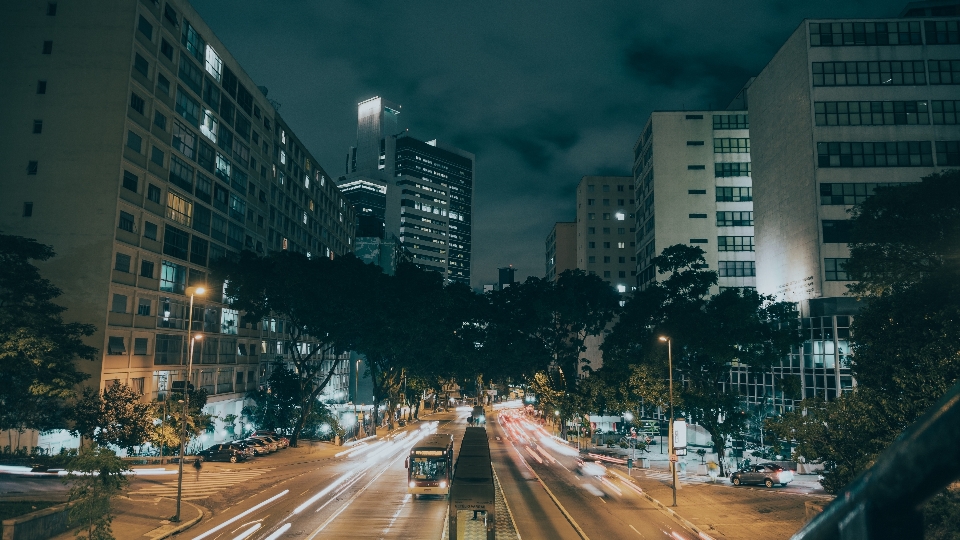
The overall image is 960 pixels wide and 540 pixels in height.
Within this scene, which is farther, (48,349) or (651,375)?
(651,375)

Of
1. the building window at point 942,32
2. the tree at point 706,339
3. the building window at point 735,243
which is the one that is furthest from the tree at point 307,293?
the building window at point 942,32

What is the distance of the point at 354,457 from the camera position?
56.5 metres

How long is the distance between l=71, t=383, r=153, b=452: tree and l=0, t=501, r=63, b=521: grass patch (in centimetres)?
1602

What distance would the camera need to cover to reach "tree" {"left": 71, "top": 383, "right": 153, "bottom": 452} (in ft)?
140

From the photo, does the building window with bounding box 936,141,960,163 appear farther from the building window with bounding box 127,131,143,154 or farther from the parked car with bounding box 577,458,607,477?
the building window with bounding box 127,131,143,154

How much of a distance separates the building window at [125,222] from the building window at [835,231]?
197ft

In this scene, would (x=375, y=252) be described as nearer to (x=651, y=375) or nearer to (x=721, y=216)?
(x=721, y=216)

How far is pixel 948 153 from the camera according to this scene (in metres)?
55.3

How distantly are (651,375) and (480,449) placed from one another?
58.6 feet

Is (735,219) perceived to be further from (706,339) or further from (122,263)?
(122,263)

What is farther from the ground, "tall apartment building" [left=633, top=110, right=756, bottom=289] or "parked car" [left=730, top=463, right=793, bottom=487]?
"tall apartment building" [left=633, top=110, right=756, bottom=289]

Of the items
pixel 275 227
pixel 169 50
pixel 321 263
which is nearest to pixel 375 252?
pixel 275 227

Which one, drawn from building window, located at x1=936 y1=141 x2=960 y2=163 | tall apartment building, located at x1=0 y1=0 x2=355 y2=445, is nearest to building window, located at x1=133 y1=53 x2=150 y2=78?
tall apartment building, located at x1=0 y1=0 x2=355 y2=445

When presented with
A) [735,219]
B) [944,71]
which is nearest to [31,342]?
[944,71]
